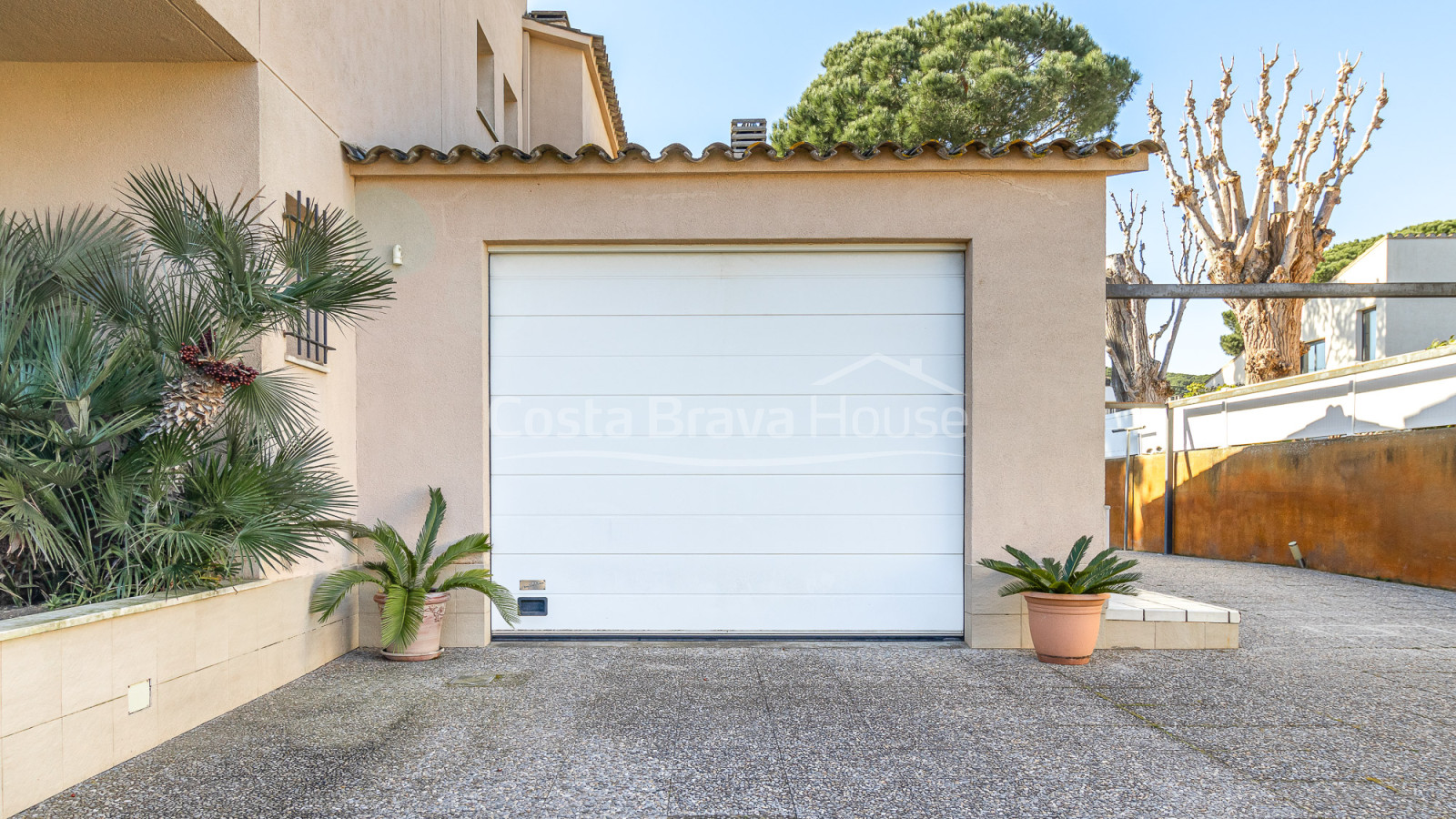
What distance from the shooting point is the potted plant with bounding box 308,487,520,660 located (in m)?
4.78

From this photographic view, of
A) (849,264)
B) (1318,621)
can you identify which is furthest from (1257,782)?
(1318,621)

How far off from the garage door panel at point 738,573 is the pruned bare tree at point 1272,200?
33.4 ft

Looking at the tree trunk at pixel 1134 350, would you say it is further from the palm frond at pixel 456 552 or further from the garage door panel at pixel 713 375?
the palm frond at pixel 456 552

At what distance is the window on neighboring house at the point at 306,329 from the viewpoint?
4.71 meters

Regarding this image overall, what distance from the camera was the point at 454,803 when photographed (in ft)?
9.67

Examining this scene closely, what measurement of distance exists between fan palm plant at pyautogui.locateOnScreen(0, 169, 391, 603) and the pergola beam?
17.4 feet

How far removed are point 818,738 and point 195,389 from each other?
314 cm

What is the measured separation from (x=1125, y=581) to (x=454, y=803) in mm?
3992

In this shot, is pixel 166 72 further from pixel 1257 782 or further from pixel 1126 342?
pixel 1126 342

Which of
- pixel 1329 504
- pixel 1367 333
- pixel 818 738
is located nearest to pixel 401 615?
pixel 818 738

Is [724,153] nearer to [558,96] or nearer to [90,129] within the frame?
[90,129]

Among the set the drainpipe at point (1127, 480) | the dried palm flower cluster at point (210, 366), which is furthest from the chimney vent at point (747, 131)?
the drainpipe at point (1127, 480)

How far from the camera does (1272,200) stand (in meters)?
13.5

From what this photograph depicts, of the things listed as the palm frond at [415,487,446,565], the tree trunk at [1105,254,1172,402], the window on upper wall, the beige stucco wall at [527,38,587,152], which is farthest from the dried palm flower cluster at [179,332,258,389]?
the tree trunk at [1105,254,1172,402]
